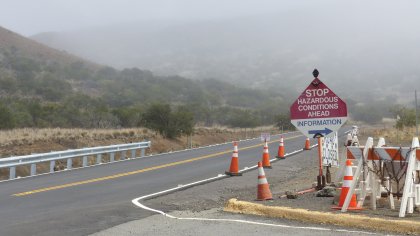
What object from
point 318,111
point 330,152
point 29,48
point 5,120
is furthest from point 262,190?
point 29,48

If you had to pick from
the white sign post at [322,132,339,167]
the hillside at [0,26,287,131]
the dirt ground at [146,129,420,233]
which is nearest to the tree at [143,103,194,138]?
the hillside at [0,26,287,131]

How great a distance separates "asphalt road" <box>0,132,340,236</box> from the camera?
9.09 m

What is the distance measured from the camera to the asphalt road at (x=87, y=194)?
29.8 ft

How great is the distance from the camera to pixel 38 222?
9.29 m

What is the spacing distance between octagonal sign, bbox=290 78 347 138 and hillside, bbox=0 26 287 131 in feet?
113

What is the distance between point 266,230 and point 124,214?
9.80 ft

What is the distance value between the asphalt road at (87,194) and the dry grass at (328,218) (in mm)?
1788

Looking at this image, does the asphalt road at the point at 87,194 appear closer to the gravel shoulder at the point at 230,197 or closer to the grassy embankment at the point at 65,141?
the gravel shoulder at the point at 230,197

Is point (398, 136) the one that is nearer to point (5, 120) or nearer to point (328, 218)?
point (5, 120)

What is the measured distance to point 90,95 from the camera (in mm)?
101812

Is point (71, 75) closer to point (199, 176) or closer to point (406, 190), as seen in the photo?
point (199, 176)

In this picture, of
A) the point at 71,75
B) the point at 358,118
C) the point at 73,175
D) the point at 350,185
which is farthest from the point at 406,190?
the point at 358,118

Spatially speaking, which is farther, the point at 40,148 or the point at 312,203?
the point at 40,148

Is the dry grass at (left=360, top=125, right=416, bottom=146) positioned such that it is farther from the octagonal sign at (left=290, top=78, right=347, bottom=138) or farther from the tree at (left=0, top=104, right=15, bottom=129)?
the tree at (left=0, top=104, right=15, bottom=129)
